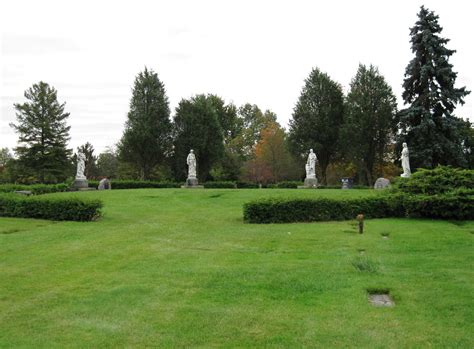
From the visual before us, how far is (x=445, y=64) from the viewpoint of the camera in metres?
36.8

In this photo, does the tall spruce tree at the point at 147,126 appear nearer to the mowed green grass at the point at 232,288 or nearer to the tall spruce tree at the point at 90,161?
the tall spruce tree at the point at 90,161

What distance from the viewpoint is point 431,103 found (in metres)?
36.8

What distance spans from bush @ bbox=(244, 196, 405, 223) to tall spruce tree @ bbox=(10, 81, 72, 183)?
40.1m

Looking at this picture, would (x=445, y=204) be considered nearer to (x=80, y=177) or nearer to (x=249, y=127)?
(x=80, y=177)

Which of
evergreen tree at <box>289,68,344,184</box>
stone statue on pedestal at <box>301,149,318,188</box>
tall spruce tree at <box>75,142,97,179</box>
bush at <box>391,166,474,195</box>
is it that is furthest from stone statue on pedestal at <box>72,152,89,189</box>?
tall spruce tree at <box>75,142,97,179</box>

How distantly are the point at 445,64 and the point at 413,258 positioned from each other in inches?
1278

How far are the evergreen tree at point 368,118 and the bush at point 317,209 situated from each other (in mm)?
25814

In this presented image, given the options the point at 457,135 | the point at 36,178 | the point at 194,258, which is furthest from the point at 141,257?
the point at 36,178

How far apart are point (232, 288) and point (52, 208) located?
1092 cm

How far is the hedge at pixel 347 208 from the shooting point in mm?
15469

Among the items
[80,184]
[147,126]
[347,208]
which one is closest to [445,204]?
[347,208]

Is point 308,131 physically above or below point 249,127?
below

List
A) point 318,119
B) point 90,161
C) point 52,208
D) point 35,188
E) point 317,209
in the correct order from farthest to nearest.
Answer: point 90,161, point 318,119, point 35,188, point 317,209, point 52,208

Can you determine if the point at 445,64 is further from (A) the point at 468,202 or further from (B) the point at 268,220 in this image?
(B) the point at 268,220
